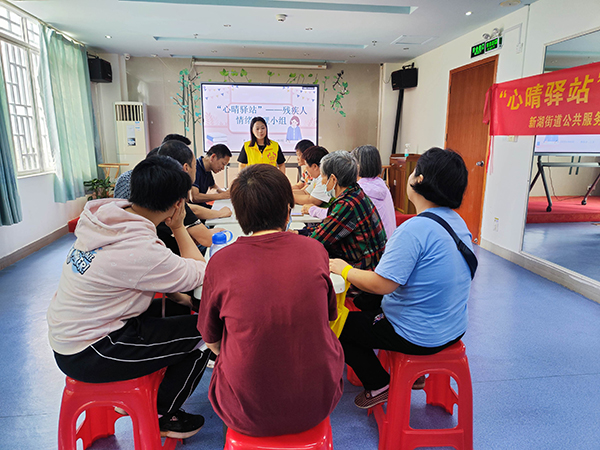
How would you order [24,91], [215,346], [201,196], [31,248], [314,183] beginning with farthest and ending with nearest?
[24,91], [31,248], [314,183], [201,196], [215,346]

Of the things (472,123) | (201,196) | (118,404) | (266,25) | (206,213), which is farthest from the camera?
(472,123)

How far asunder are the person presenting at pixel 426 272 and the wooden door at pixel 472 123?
11.2 feet

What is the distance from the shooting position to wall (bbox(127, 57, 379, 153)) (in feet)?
21.5

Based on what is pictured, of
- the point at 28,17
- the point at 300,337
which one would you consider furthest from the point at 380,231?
the point at 28,17

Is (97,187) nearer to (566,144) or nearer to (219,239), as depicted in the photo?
(219,239)

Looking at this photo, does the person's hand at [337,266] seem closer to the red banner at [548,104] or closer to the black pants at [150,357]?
the black pants at [150,357]

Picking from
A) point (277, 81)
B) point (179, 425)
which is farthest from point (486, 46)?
point (179, 425)

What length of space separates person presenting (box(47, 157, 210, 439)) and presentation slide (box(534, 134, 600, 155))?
3624 mm

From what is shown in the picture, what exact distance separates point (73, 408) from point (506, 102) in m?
4.41

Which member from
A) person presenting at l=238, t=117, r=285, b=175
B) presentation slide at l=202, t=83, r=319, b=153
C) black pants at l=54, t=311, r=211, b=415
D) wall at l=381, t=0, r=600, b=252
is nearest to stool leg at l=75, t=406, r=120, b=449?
black pants at l=54, t=311, r=211, b=415

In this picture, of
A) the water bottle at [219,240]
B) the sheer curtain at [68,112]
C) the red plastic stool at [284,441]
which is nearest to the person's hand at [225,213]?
the water bottle at [219,240]

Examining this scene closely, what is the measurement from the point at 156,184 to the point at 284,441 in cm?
89

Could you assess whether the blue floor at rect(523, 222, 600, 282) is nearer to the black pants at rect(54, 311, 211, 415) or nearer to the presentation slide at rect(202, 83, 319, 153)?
the black pants at rect(54, 311, 211, 415)

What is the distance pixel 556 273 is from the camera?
3412 mm
